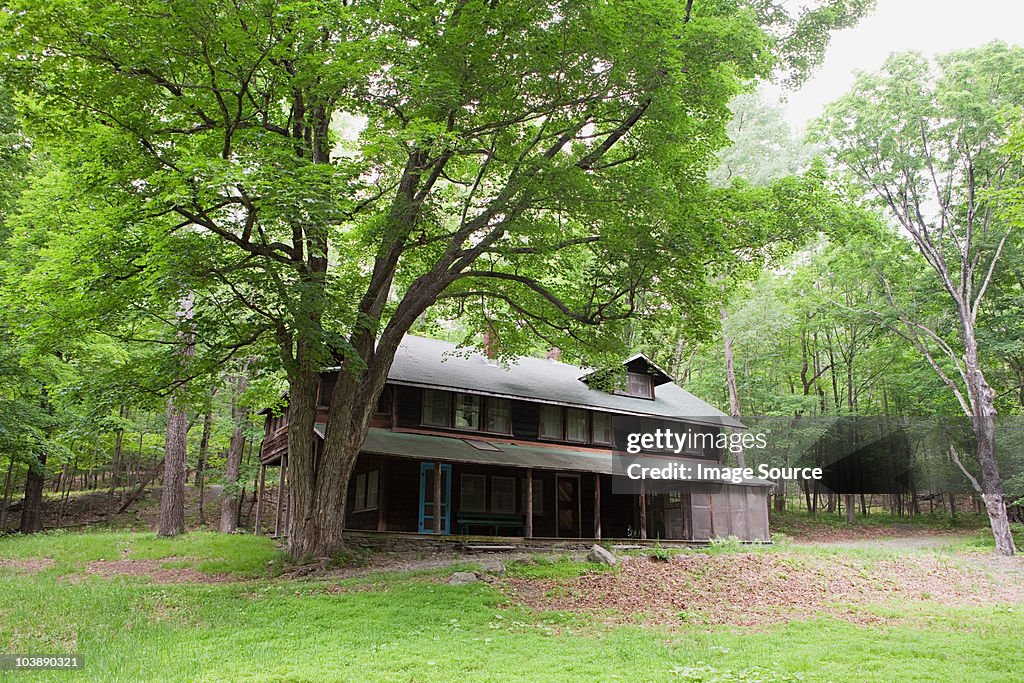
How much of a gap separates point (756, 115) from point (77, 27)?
1335 inches

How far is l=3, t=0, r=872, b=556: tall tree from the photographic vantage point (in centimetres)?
1098

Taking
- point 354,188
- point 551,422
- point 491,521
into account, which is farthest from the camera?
point 551,422

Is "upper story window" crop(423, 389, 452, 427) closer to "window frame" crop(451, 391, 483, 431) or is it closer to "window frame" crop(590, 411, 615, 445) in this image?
"window frame" crop(451, 391, 483, 431)

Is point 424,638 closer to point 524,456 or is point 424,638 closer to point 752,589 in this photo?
point 752,589

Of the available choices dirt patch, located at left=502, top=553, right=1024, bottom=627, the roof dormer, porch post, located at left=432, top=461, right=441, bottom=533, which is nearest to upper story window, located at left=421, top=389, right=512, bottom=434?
porch post, located at left=432, top=461, right=441, bottom=533

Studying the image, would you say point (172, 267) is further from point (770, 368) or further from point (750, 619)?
point (770, 368)

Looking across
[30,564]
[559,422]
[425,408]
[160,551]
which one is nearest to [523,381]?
[559,422]

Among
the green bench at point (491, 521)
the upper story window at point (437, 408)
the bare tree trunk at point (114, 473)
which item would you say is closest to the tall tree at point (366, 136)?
the upper story window at point (437, 408)

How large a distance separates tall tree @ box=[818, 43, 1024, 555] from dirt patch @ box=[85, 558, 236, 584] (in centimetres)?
A: 2371

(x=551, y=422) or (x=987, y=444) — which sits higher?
Result: (x=551, y=422)

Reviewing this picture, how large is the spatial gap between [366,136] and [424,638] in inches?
337

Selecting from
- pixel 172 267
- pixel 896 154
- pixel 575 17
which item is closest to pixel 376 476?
pixel 172 267

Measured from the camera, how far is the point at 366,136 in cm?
1273

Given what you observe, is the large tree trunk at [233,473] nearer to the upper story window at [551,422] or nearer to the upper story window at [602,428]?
the upper story window at [551,422]
